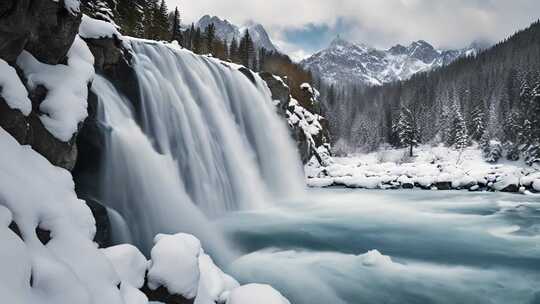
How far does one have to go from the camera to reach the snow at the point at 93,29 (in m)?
9.53

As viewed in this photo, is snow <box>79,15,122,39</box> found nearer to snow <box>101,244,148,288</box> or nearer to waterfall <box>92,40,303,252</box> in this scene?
waterfall <box>92,40,303,252</box>

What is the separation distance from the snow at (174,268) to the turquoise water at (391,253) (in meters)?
2.63

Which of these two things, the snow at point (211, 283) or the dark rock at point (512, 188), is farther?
the dark rock at point (512, 188)

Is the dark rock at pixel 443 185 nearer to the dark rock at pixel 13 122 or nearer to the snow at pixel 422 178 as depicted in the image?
the snow at pixel 422 178

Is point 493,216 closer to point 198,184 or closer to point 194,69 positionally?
point 198,184

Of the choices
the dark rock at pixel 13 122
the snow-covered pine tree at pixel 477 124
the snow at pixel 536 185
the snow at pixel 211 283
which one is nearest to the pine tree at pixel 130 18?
the dark rock at pixel 13 122

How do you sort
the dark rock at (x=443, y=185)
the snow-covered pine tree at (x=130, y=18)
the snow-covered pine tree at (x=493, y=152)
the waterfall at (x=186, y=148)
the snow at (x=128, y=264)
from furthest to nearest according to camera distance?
the snow-covered pine tree at (x=493, y=152) → the snow-covered pine tree at (x=130, y=18) → the dark rock at (x=443, y=185) → the waterfall at (x=186, y=148) → the snow at (x=128, y=264)

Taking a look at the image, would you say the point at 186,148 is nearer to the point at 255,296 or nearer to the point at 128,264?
the point at 128,264

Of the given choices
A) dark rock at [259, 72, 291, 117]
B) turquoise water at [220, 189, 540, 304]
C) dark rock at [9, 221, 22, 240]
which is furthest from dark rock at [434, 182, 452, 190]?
dark rock at [9, 221, 22, 240]

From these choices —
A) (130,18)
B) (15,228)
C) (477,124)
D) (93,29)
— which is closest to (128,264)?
(15,228)

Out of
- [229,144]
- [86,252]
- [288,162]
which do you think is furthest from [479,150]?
[86,252]

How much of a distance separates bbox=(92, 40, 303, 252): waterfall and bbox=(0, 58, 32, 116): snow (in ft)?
13.5

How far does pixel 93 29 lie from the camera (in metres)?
9.73

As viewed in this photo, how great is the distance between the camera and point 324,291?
21.7ft
